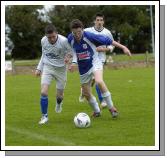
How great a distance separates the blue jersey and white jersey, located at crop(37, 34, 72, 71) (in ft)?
0.56

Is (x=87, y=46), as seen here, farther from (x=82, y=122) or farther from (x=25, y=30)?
(x=25, y=30)

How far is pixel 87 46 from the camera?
11453mm

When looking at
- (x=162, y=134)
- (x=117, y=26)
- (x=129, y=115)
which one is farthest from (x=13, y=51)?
(x=162, y=134)

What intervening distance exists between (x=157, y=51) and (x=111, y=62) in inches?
1271

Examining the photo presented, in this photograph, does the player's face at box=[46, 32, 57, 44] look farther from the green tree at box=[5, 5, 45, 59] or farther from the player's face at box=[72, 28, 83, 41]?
the green tree at box=[5, 5, 45, 59]

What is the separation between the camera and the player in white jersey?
11.6m

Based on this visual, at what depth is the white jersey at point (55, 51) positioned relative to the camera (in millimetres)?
11594

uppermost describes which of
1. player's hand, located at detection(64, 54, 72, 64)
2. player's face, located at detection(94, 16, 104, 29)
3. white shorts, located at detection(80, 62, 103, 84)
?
player's face, located at detection(94, 16, 104, 29)

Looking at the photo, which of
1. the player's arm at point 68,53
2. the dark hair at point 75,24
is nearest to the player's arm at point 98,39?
the dark hair at point 75,24

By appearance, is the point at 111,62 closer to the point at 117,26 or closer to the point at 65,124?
the point at 117,26

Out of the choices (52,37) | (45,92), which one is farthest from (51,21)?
(52,37)

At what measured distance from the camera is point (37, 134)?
10.3 meters

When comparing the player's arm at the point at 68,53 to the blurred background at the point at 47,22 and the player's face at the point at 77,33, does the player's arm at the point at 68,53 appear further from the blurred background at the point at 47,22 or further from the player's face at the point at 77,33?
the blurred background at the point at 47,22

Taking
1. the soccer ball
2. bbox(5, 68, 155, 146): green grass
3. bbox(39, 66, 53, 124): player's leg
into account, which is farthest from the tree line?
the soccer ball
